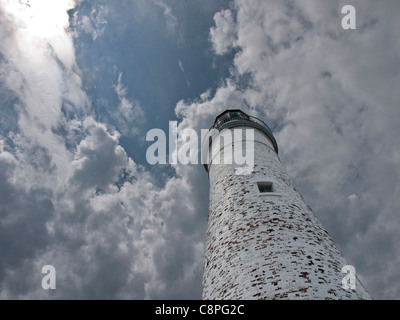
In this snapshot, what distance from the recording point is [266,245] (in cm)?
779

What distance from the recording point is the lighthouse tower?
22.0 feet

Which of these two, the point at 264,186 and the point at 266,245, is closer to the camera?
the point at 266,245

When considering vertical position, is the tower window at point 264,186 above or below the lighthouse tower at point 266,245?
above

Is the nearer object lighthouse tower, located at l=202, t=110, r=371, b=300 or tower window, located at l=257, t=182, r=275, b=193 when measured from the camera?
lighthouse tower, located at l=202, t=110, r=371, b=300

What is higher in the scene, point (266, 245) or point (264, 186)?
point (264, 186)

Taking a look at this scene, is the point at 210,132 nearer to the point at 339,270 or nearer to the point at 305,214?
the point at 305,214

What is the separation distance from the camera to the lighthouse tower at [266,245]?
22.0ft

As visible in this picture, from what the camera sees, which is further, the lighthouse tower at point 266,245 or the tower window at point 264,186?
the tower window at point 264,186

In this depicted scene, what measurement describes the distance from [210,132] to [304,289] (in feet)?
36.8

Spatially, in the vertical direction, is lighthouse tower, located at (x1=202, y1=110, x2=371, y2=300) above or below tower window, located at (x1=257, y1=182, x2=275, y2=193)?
below
